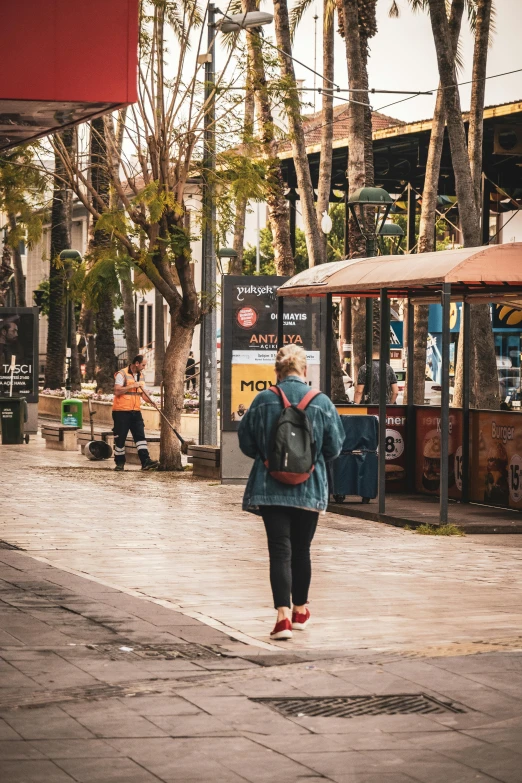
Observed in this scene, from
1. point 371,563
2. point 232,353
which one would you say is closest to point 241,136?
point 232,353

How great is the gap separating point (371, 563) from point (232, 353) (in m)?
7.80

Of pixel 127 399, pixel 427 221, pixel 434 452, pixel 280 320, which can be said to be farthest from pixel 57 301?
pixel 434 452

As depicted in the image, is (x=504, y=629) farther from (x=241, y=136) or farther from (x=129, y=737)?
(x=241, y=136)

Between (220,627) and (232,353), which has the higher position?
(232,353)

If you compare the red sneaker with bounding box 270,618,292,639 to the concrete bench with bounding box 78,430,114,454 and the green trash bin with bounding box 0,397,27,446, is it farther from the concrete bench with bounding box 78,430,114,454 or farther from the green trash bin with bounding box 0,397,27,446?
the green trash bin with bounding box 0,397,27,446

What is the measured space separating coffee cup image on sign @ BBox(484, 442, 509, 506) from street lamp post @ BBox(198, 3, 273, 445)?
20.7 ft

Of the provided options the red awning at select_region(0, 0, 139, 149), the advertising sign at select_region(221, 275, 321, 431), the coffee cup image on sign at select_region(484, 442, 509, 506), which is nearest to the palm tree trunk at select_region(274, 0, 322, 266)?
the advertising sign at select_region(221, 275, 321, 431)

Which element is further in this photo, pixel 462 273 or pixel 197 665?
pixel 462 273

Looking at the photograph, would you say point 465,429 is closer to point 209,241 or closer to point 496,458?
point 496,458

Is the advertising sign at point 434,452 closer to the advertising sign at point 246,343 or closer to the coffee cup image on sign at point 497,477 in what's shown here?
the coffee cup image on sign at point 497,477

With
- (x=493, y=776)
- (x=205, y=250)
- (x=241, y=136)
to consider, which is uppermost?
(x=241, y=136)

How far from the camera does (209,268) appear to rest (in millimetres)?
21719

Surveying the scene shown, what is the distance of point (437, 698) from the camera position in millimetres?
6582

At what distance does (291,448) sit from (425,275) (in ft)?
19.8
